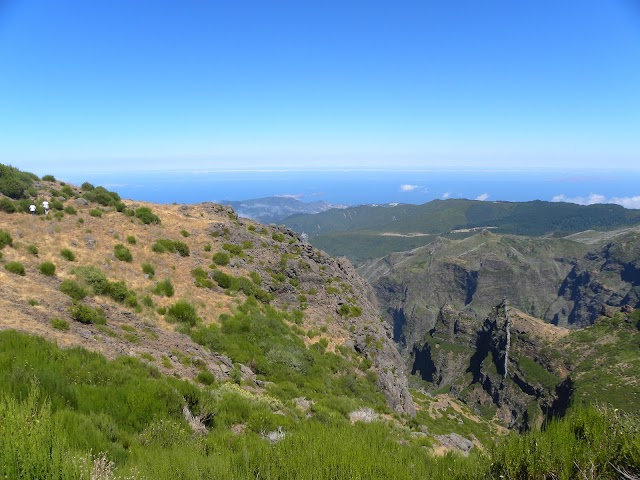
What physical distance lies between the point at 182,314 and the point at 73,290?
16.4 ft

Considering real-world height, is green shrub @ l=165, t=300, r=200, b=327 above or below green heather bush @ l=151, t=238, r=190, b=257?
below

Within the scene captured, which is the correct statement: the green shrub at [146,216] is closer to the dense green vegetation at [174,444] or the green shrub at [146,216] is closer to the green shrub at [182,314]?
the green shrub at [182,314]

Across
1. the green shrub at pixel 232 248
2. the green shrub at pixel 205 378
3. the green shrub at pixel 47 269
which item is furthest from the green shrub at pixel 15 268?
the green shrub at pixel 232 248

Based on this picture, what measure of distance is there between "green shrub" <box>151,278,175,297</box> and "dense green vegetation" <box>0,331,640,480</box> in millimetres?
10069

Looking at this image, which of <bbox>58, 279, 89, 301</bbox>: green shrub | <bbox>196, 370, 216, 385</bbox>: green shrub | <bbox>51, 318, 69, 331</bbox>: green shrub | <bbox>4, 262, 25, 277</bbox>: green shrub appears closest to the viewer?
<bbox>51, 318, 69, 331</bbox>: green shrub

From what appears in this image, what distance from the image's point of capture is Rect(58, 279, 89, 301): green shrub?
51.5 feet

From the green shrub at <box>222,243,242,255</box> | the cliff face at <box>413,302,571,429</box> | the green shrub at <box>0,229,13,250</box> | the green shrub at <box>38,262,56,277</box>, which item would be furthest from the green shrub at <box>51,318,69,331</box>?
the cliff face at <box>413,302,571,429</box>

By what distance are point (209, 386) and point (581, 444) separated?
36.0 ft

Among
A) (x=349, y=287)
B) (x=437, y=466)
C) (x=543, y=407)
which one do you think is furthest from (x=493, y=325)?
(x=437, y=466)

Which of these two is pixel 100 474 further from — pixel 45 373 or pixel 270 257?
pixel 270 257

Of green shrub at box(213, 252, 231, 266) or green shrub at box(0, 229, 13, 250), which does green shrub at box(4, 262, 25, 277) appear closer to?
green shrub at box(0, 229, 13, 250)

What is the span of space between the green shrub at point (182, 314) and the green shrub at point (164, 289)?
144cm

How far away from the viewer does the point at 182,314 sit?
18.3 meters

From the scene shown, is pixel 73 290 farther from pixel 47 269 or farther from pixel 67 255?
pixel 67 255
